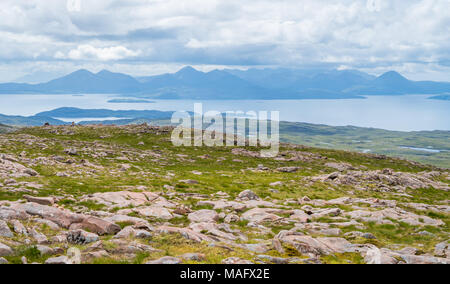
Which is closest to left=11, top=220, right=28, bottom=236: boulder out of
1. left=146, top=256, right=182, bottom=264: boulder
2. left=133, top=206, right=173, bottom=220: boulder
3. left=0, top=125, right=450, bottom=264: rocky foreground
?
left=0, top=125, right=450, bottom=264: rocky foreground

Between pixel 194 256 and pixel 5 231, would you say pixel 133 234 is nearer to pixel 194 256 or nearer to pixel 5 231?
pixel 194 256

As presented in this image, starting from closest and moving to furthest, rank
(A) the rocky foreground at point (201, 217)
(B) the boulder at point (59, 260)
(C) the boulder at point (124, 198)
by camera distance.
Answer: (B) the boulder at point (59, 260) < (A) the rocky foreground at point (201, 217) < (C) the boulder at point (124, 198)

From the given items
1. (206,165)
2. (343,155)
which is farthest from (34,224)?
(343,155)

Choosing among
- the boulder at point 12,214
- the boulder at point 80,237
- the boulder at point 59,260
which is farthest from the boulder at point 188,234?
the boulder at point 12,214

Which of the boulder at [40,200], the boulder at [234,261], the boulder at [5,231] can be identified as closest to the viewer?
the boulder at [234,261]

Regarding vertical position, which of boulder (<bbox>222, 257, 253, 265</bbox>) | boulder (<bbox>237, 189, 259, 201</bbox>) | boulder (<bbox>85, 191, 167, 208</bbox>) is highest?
boulder (<bbox>222, 257, 253, 265</bbox>)

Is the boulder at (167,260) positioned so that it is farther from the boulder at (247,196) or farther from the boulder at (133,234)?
the boulder at (247,196)

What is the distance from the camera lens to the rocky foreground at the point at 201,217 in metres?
16.9

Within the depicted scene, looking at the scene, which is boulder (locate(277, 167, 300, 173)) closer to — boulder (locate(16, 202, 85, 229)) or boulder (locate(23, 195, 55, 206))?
boulder (locate(23, 195, 55, 206))


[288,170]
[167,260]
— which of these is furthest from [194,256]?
[288,170]

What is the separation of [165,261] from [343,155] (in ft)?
300

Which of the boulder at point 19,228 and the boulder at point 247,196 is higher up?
the boulder at point 19,228

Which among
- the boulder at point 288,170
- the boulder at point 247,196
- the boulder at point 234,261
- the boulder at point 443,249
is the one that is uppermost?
the boulder at point 234,261

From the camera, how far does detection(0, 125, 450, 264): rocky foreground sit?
1689cm
